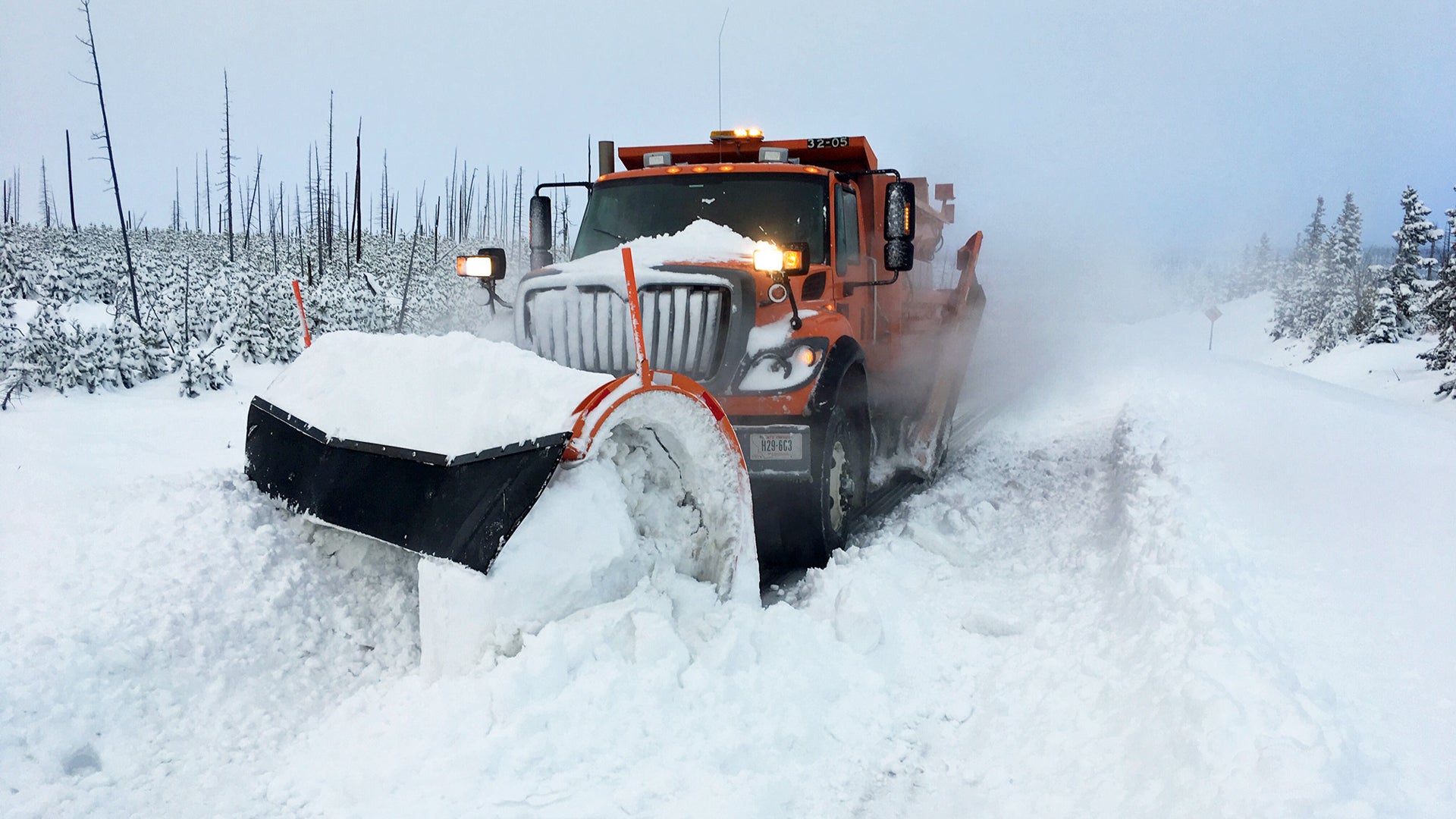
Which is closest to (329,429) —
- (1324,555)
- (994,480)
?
(1324,555)

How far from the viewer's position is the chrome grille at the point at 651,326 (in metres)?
4.92

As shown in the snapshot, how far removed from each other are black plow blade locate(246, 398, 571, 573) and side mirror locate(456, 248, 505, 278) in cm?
202

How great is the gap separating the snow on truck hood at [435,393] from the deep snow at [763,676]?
68 cm

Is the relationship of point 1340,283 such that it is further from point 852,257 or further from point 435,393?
point 435,393

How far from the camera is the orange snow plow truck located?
3.44 m

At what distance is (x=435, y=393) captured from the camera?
351 cm

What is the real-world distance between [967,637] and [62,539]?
4.21 m

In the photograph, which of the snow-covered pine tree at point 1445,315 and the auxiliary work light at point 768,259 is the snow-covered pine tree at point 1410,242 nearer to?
the snow-covered pine tree at point 1445,315

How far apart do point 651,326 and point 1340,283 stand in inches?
2535

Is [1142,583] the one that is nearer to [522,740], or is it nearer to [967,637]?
[967,637]

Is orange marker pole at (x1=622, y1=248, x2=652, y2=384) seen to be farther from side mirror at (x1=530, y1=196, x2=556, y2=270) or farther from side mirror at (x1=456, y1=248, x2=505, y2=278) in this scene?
side mirror at (x1=530, y1=196, x2=556, y2=270)

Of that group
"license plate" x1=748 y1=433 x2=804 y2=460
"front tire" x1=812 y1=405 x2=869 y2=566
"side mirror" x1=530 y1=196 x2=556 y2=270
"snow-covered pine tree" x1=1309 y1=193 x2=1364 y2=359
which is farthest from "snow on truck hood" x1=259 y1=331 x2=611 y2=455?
"snow-covered pine tree" x1=1309 y1=193 x2=1364 y2=359

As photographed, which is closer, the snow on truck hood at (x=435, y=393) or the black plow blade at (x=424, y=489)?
the black plow blade at (x=424, y=489)

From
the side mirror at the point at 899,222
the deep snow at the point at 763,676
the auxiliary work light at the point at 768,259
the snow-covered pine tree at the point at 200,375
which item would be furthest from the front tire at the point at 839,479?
the snow-covered pine tree at the point at 200,375
